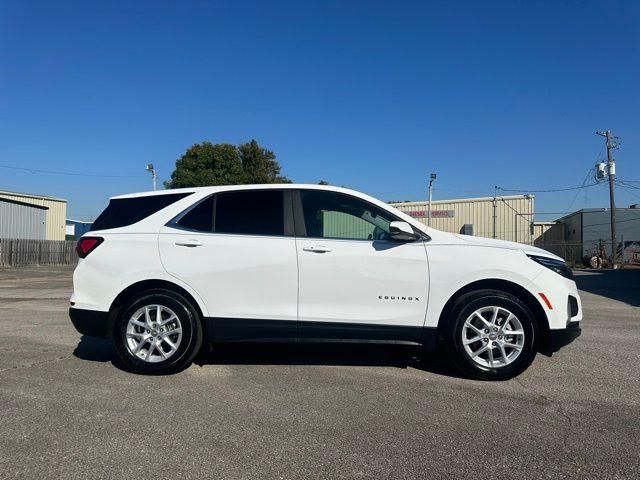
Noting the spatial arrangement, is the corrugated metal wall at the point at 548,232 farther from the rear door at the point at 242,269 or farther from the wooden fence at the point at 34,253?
the rear door at the point at 242,269

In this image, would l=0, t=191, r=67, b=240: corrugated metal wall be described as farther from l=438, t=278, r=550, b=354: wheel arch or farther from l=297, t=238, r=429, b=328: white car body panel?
l=438, t=278, r=550, b=354: wheel arch

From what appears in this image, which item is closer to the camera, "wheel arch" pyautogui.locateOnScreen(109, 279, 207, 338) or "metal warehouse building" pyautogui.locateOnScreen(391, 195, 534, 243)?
"wheel arch" pyautogui.locateOnScreen(109, 279, 207, 338)

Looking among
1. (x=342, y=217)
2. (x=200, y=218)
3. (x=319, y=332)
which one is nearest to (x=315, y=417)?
(x=319, y=332)

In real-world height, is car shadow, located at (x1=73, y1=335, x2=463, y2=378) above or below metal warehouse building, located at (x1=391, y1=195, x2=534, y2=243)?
below

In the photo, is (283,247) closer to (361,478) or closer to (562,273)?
(361,478)

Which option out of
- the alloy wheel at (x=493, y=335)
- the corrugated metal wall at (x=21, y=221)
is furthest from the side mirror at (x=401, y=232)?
the corrugated metal wall at (x=21, y=221)

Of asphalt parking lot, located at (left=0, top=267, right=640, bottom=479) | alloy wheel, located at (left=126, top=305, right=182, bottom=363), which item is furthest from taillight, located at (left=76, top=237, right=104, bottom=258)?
asphalt parking lot, located at (left=0, top=267, right=640, bottom=479)

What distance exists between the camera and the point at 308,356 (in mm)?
5617

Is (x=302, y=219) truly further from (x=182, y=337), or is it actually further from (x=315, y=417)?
(x=315, y=417)

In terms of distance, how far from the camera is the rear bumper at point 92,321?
4.91 meters

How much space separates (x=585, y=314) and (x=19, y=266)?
96.8ft

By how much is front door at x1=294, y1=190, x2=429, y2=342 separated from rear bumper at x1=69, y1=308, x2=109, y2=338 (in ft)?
6.40

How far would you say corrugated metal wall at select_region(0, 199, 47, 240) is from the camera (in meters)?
31.0

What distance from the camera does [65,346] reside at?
6141 mm
